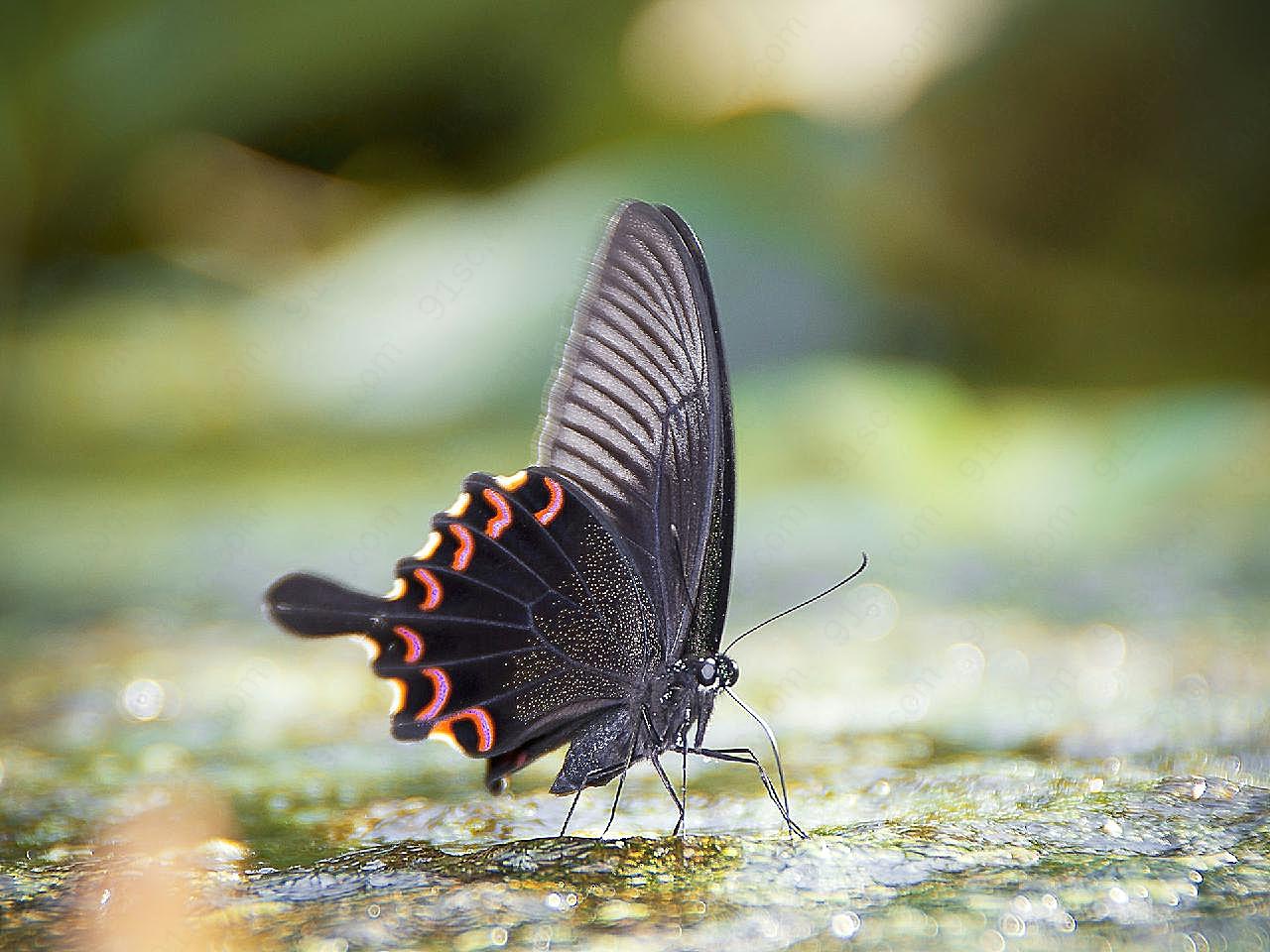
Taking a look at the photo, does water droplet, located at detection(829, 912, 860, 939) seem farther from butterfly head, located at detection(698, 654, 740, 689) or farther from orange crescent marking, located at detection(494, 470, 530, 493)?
orange crescent marking, located at detection(494, 470, 530, 493)

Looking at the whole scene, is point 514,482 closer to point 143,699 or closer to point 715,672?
point 715,672

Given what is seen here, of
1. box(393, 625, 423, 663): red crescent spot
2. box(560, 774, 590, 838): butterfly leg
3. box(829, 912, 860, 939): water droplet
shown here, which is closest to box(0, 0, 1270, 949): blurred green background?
box(560, 774, 590, 838): butterfly leg

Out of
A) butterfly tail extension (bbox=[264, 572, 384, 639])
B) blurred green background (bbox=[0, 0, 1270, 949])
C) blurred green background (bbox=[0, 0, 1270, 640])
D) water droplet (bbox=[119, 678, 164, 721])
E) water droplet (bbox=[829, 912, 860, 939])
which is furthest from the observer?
blurred green background (bbox=[0, 0, 1270, 640])

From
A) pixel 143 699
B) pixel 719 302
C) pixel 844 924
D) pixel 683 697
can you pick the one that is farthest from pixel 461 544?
pixel 719 302

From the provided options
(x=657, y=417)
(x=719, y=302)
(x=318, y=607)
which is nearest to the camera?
(x=318, y=607)

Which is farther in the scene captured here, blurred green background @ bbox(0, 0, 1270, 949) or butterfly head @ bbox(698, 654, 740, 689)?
blurred green background @ bbox(0, 0, 1270, 949)

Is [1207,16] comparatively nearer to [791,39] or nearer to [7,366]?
[791,39]

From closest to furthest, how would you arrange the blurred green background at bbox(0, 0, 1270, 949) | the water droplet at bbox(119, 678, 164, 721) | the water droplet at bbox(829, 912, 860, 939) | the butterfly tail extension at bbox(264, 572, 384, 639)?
1. the water droplet at bbox(829, 912, 860, 939)
2. the butterfly tail extension at bbox(264, 572, 384, 639)
3. the water droplet at bbox(119, 678, 164, 721)
4. the blurred green background at bbox(0, 0, 1270, 949)

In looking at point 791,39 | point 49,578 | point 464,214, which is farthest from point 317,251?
point 49,578
